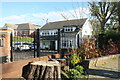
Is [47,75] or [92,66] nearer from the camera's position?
[47,75]

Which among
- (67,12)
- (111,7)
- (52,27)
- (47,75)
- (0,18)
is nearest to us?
(47,75)

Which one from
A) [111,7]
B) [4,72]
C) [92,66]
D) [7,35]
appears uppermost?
[111,7]

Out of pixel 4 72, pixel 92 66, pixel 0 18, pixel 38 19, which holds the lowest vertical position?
pixel 92 66

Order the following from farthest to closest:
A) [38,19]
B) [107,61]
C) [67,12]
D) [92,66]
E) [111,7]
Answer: [111,7], [38,19], [67,12], [107,61], [92,66]

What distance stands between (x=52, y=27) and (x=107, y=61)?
76.9 ft

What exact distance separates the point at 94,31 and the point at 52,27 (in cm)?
1890

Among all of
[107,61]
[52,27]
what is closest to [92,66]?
[107,61]

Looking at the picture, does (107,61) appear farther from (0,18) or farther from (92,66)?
(0,18)

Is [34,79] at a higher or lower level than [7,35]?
lower

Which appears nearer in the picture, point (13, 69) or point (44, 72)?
point (44, 72)

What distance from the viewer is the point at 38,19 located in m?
10.9

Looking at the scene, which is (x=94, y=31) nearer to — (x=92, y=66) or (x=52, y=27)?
(x=92, y=66)

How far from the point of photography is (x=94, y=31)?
11.6 meters

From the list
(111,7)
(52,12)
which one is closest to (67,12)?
(52,12)
